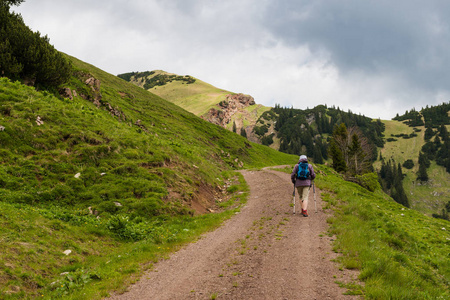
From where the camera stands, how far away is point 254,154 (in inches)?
2781

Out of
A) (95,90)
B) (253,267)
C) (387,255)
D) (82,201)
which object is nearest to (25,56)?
(95,90)

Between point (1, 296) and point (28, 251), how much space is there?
6.26ft

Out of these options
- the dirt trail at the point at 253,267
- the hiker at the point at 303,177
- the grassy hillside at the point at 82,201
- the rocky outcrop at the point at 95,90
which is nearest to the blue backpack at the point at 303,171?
the hiker at the point at 303,177

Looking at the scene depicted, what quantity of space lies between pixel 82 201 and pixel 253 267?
1011 centimetres

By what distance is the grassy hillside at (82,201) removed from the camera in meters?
7.56

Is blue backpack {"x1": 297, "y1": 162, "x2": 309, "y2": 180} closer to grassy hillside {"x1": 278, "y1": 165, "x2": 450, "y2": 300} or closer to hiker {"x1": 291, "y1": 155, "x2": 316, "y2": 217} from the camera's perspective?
hiker {"x1": 291, "y1": 155, "x2": 316, "y2": 217}

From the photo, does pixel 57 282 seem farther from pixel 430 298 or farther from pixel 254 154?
pixel 254 154

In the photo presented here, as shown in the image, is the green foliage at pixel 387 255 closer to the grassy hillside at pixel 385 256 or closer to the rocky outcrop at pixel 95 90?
the grassy hillside at pixel 385 256

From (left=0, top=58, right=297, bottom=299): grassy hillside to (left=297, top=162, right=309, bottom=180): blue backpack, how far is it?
5.50m

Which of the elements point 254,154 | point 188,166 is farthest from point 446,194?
point 188,166

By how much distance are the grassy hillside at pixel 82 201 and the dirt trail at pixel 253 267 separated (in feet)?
3.86


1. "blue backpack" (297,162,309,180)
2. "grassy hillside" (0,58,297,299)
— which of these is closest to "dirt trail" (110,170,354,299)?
"grassy hillside" (0,58,297,299)

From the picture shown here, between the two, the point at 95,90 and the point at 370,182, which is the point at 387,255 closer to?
the point at 95,90

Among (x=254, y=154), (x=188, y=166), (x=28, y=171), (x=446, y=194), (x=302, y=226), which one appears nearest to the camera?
(x=302, y=226)
